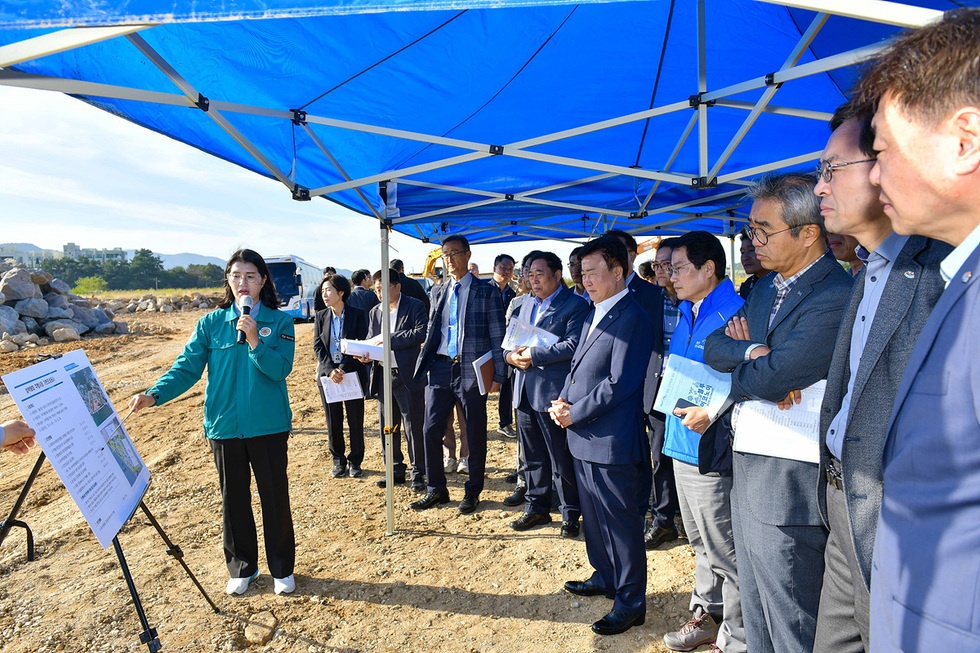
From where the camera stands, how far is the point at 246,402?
122 inches

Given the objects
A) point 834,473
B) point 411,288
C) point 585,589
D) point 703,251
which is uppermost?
point 703,251

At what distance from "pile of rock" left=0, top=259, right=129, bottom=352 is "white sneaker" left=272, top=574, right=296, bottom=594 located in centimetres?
1500

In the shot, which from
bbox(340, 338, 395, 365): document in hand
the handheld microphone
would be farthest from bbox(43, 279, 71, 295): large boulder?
the handheld microphone

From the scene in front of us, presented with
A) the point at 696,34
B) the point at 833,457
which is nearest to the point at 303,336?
the point at 696,34

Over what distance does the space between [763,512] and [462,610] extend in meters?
2.09

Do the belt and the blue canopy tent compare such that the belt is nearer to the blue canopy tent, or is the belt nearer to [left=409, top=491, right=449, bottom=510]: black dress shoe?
the blue canopy tent

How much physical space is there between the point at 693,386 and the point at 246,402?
2551 millimetres

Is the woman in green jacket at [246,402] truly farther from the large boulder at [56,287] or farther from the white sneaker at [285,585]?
the large boulder at [56,287]

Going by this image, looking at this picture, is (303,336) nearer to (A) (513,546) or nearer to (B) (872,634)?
(A) (513,546)

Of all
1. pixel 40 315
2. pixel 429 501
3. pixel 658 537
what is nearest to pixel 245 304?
pixel 429 501

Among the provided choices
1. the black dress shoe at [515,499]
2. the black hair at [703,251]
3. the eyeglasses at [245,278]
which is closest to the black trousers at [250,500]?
the eyeglasses at [245,278]

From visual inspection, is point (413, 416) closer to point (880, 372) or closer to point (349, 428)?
point (349, 428)

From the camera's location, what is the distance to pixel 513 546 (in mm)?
3867

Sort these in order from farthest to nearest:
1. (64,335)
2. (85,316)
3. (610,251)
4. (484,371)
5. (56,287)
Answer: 1. (56,287)
2. (85,316)
3. (64,335)
4. (484,371)
5. (610,251)
